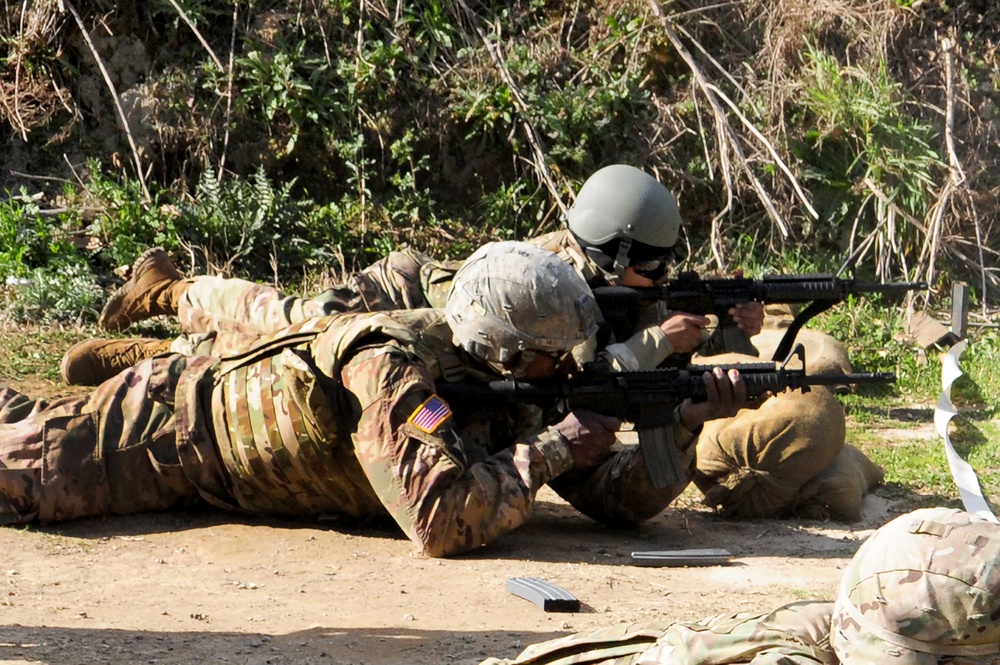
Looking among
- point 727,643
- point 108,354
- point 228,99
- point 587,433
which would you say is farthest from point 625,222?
point 228,99

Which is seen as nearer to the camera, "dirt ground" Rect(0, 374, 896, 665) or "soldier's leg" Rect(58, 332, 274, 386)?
"dirt ground" Rect(0, 374, 896, 665)

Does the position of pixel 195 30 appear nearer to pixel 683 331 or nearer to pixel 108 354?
pixel 108 354

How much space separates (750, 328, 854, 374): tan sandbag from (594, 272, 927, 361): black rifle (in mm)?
1123

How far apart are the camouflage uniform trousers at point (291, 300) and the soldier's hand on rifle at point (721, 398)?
6.17 feet

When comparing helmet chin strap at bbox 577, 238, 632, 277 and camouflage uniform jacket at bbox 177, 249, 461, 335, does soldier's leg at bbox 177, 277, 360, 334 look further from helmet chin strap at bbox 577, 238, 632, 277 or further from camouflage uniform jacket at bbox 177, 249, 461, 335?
helmet chin strap at bbox 577, 238, 632, 277

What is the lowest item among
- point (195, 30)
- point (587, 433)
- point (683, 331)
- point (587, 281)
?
point (587, 433)

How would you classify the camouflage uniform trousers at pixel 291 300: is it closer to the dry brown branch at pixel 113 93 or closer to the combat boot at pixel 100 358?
the combat boot at pixel 100 358

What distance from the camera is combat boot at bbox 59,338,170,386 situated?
290 inches

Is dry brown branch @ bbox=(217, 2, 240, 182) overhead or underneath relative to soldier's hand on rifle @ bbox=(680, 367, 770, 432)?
overhead

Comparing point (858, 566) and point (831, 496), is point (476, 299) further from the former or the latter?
Result: point (858, 566)

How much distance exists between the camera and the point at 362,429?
5148 millimetres

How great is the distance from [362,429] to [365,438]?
35mm

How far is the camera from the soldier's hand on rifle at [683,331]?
6.32 m

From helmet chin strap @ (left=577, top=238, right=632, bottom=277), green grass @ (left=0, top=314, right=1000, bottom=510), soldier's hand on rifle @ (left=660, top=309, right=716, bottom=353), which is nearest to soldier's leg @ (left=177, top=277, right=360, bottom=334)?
green grass @ (left=0, top=314, right=1000, bottom=510)
